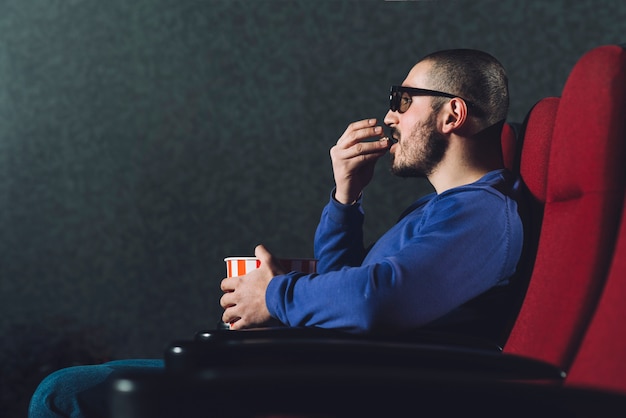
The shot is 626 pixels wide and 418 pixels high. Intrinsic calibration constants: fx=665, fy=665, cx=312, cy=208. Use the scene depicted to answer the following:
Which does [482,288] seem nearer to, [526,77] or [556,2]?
[526,77]

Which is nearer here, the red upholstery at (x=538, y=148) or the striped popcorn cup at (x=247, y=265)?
the red upholstery at (x=538, y=148)

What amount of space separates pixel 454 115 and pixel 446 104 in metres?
0.03

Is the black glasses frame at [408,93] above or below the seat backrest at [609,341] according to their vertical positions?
above

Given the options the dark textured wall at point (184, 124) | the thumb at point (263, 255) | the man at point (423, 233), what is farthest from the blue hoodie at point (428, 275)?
the dark textured wall at point (184, 124)

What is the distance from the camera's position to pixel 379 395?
1.54 ft

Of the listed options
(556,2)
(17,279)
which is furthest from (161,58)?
(556,2)

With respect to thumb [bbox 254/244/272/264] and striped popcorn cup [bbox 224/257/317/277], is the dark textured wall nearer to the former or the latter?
striped popcorn cup [bbox 224/257/317/277]

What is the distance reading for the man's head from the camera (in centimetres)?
125

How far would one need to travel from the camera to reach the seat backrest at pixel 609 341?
0.70m

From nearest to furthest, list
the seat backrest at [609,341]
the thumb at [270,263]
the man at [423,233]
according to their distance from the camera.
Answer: the seat backrest at [609,341]
the man at [423,233]
the thumb at [270,263]

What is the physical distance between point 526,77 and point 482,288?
4.31ft

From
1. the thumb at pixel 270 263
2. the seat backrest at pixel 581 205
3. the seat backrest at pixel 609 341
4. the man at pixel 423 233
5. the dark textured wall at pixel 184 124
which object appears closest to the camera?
the seat backrest at pixel 609 341

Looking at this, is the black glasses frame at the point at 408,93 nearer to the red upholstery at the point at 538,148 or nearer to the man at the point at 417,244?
the man at the point at 417,244

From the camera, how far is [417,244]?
→ 994 millimetres
